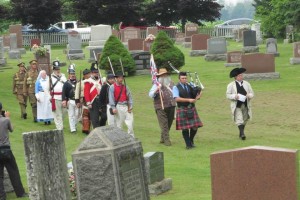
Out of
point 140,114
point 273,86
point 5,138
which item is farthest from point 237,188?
point 273,86

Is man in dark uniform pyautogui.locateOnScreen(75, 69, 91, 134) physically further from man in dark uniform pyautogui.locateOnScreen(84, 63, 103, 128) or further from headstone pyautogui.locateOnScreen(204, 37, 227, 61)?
headstone pyautogui.locateOnScreen(204, 37, 227, 61)

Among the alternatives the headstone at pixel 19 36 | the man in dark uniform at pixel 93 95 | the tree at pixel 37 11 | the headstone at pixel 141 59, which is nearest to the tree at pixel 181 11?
the tree at pixel 37 11

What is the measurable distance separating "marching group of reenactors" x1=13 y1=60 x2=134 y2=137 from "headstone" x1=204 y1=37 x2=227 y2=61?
18148 millimetres

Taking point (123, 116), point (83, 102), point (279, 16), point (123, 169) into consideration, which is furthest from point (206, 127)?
point (279, 16)

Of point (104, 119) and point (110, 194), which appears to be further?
point (104, 119)

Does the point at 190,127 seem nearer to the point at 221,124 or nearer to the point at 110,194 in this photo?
the point at 221,124

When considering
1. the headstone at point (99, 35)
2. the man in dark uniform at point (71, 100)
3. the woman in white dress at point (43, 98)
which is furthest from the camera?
the headstone at point (99, 35)

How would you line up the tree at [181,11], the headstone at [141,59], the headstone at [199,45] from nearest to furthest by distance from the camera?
1. the headstone at [141,59]
2. the headstone at [199,45]
3. the tree at [181,11]

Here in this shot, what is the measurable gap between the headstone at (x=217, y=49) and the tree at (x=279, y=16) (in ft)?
18.3

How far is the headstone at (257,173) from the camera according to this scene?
1140cm

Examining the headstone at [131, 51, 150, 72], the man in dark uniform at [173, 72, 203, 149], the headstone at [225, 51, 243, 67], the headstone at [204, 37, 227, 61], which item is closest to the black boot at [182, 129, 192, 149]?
the man in dark uniform at [173, 72, 203, 149]

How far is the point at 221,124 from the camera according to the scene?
81.4 ft

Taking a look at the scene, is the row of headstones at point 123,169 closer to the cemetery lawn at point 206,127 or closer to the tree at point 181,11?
the cemetery lawn at point 206,127

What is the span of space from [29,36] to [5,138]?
5124cm
